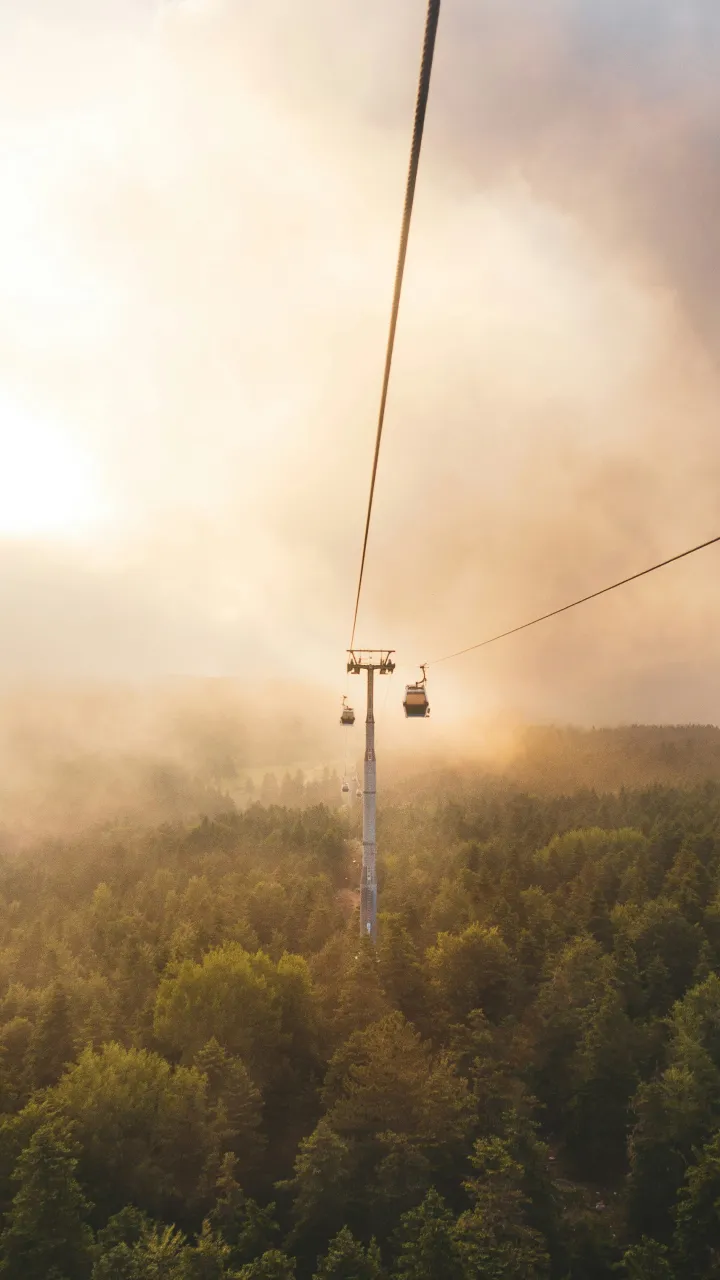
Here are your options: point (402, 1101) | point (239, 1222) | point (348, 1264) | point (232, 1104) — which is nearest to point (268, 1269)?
point (348, 1264)

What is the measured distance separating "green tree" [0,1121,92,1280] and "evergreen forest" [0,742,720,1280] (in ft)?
0.20

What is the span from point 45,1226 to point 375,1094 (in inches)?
422

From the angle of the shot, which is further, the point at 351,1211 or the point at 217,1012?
the point at 217,1012

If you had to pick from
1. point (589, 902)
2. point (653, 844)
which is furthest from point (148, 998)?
point (653, 844)

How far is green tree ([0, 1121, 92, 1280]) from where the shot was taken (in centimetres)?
1856

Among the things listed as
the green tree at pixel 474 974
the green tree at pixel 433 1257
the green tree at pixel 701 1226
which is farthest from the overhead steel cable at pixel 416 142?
the green tree at pixel 474 974

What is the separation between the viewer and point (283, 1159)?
26750mm

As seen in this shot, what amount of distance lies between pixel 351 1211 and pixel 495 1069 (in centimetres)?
817

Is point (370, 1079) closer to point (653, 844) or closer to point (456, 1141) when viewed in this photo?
point (456, 1141)

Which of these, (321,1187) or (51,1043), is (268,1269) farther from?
(51,1043)

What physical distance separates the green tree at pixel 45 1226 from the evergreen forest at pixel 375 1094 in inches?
2.5

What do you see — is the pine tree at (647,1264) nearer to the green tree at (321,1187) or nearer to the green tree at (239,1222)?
the green tree at (321,1187)

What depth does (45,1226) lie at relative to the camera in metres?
18.8

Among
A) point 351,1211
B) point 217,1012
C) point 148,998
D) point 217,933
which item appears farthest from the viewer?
point 217,933
